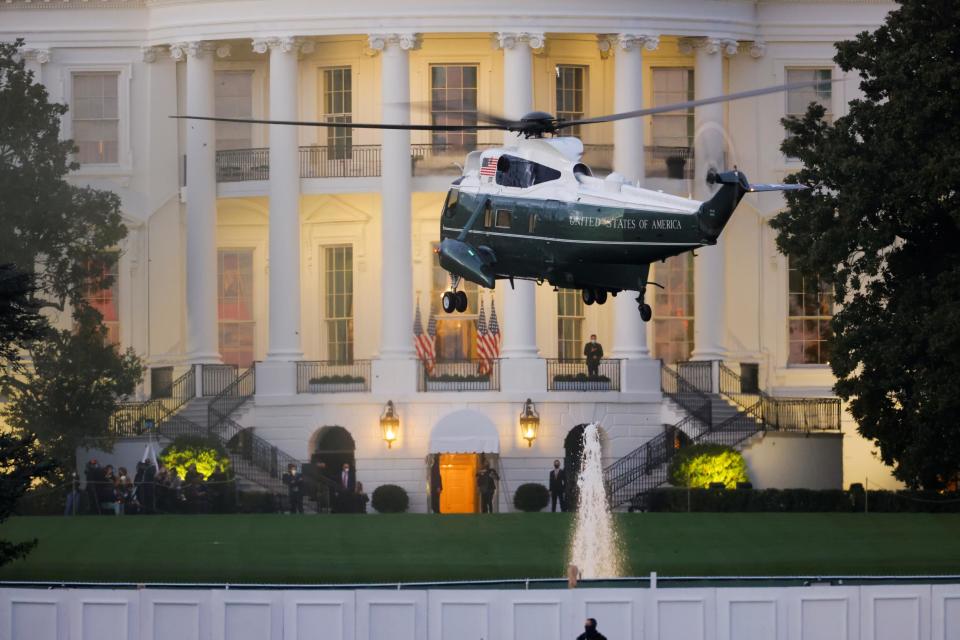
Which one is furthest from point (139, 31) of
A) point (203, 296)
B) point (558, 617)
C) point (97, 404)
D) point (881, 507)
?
point (558, 617)

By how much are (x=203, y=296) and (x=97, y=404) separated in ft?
24.1

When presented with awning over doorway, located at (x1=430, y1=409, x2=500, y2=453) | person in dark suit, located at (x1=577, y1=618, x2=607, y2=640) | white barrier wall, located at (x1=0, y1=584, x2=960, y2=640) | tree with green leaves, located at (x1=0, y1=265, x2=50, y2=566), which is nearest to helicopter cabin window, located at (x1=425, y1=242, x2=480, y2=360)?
awning over doorway, located at (x1=430, y1=409, x2=500, y2=453)

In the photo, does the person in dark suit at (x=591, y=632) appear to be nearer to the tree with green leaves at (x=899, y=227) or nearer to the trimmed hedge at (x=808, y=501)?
the tree with green leaves at (x=899, y=227)

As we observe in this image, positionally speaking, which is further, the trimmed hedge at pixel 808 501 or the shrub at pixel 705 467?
the shrub at pixel 705 467

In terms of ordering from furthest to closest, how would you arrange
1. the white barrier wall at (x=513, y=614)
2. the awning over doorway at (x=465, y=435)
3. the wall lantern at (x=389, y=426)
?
the wall lantern at (x=389, y=426)
the awning over doorway at (x=465, y=435)
the white barrier wall at (x=513, y=614)

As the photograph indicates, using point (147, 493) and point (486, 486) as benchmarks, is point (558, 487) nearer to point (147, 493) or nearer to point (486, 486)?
point (486, 486)

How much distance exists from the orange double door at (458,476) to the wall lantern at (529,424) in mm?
1304

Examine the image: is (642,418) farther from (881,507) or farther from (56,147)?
(56,147)

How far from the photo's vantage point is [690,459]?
2687 inches

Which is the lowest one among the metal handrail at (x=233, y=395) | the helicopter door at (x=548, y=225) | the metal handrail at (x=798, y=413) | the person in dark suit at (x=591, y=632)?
the person in dark suit at (x=591, y=632)

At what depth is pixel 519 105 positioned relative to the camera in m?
72.6

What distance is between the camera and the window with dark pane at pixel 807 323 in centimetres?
7681

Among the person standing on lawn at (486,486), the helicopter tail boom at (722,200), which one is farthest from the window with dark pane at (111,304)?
the helicopter tail boom at (722,200)

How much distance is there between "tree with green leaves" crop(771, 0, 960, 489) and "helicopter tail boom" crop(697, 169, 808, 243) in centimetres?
1499
